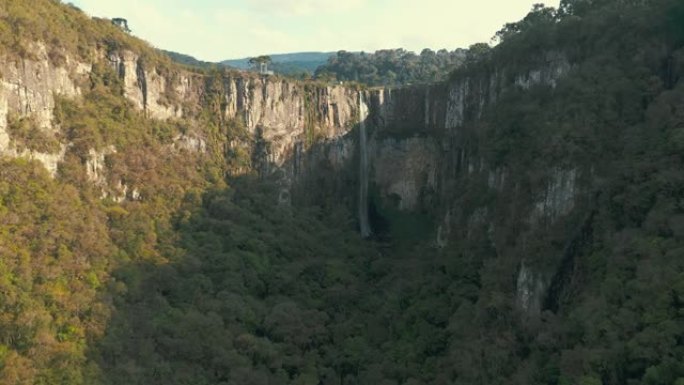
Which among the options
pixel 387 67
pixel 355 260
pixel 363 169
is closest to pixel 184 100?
pixel 355 260

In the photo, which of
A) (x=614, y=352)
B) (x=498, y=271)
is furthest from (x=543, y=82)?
(x=614, y=352)

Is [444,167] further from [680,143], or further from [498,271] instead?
[680,143]

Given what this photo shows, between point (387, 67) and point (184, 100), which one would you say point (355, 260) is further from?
point (387, 67)

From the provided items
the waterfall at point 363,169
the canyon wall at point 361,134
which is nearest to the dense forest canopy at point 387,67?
the waterfall at point 363,169

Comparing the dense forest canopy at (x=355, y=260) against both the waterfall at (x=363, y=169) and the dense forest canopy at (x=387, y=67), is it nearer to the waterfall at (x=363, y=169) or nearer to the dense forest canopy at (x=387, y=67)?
the waterfall at (x=363, y=169)

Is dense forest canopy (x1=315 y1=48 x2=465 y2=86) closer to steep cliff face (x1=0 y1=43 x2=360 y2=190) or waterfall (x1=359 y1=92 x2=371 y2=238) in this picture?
waterfall (x1=359 y1=92 x2=371 y2=238)

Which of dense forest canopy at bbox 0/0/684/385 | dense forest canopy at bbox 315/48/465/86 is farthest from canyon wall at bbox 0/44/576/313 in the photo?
dense forest canopy at bbox 315/48/465/86
